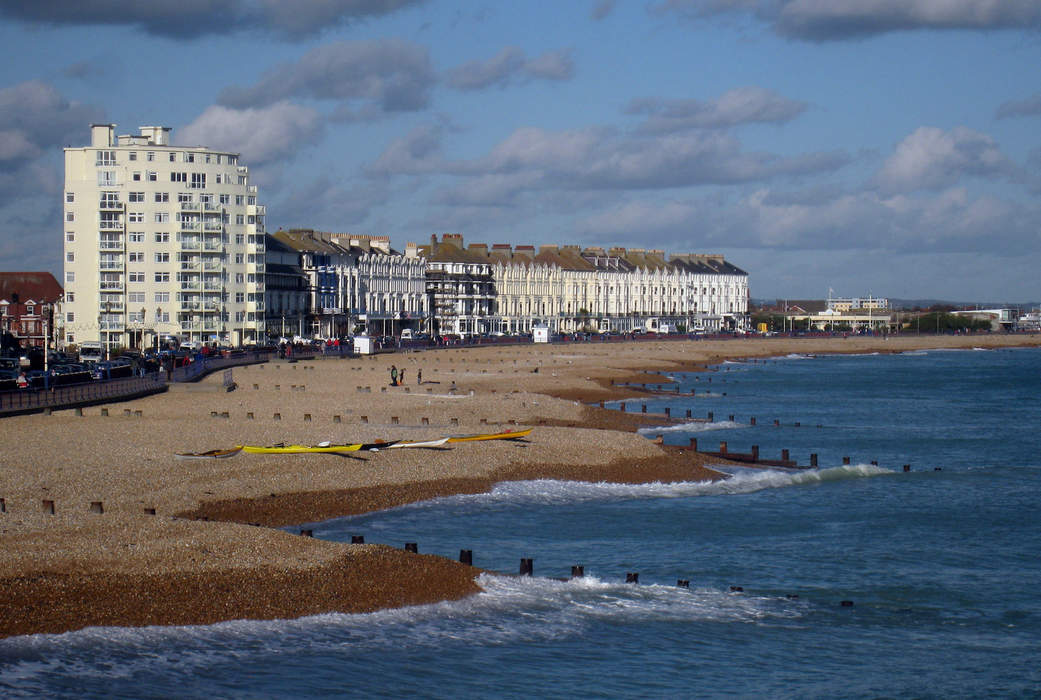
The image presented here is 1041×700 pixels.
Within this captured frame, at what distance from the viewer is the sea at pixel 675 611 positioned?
16.3 m

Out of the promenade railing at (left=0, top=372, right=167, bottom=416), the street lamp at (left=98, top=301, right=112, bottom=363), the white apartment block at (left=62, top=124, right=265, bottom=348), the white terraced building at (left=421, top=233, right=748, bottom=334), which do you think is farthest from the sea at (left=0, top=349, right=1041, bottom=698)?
the white terraced building at (left=421, top=233, right=748, bottom=334)

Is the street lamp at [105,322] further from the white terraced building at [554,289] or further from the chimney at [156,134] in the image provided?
the white terraced building at [554,289]

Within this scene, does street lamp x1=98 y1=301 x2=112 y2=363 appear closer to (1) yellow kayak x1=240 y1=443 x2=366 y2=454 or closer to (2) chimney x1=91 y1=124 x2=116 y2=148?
(2) chimney x1=91 y1=124 x2=116 y2=148

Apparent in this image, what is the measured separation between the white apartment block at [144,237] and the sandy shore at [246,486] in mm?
45143

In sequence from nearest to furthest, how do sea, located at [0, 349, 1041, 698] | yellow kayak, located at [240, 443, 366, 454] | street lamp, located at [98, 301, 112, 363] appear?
sea, located at [0, 349, 1041, 698]
yellow kayak, located at [240, 443, 366, 454]
street lamp, located at [98, 301, 112, 363]

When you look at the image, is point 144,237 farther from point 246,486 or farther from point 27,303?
point 246,486

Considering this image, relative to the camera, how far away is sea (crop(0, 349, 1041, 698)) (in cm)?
1630

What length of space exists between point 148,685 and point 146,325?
3474 inches

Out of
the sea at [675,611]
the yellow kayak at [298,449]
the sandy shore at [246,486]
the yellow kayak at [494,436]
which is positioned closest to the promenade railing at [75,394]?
the sandy shore at [246,486]

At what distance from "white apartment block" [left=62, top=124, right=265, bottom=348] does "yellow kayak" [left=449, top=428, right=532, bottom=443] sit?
222ft

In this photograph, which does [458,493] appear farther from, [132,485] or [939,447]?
[939,447]

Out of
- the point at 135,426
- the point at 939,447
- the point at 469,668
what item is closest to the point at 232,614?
the point at 469,668

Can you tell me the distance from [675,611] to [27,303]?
333 feet

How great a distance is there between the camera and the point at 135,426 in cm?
3647
